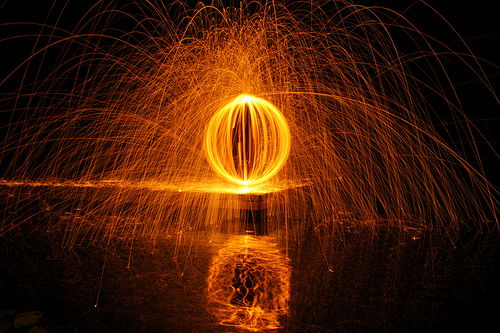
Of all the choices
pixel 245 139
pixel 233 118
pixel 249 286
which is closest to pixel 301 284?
pixel 249 286

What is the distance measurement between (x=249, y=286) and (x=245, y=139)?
11.2ft

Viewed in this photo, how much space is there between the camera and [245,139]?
5.88 m

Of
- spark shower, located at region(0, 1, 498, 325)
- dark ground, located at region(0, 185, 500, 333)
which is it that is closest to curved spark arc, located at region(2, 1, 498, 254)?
spark shower, located at region(0, 1, 498, 325)

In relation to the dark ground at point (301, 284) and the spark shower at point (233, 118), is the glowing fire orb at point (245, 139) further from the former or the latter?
the dark ground at point (301, 284)

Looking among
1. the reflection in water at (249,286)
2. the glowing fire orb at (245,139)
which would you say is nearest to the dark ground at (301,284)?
the reflection in water at (249,286)

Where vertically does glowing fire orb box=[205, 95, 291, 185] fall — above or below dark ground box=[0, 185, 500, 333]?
above

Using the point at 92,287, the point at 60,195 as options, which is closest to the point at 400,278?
the point at 92,287

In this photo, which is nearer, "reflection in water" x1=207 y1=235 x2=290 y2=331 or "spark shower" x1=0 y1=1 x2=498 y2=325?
"reflection in water" x1=207 y1=235 x2=290 y2=331

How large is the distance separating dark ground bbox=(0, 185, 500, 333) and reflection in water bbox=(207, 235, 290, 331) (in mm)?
97

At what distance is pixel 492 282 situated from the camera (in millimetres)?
2861

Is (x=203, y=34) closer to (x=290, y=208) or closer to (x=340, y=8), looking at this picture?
(x=340, y=8)

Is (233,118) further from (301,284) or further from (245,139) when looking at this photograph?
(301,284)

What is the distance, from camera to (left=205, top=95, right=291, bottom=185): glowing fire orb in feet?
19.4

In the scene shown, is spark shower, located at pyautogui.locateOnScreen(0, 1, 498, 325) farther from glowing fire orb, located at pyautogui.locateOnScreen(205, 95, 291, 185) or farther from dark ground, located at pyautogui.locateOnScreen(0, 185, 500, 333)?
dark ground, located at pyautogui.locateOnScreen(0, 185, 500, 333)
